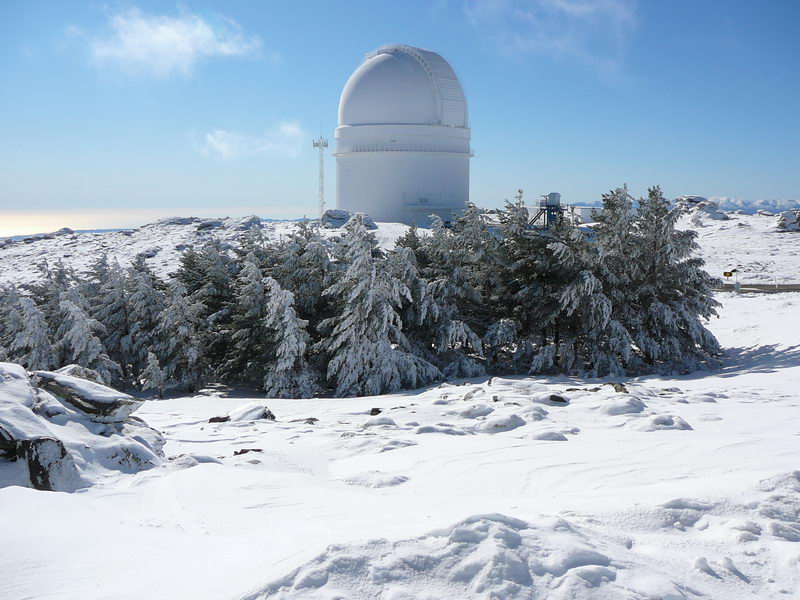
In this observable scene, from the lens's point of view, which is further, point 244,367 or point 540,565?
point 244,367

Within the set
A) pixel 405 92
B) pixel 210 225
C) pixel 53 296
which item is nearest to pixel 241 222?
pixel 210 225

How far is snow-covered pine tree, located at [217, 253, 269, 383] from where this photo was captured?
18734 mm

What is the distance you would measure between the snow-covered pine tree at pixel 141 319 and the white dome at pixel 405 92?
31890 mm

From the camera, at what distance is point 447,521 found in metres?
5.14

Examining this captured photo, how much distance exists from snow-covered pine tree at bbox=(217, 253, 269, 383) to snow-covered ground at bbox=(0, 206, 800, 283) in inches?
696

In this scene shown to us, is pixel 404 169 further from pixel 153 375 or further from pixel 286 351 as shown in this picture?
pixel 286 351

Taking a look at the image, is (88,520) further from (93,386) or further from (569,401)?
(569,401)

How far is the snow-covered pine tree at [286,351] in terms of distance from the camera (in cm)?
1762

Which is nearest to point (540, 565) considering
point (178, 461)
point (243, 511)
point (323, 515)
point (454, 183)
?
point (323, 515)

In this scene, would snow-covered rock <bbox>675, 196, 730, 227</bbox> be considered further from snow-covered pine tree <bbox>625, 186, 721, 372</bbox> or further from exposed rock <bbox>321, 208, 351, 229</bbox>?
snow-covered pine tree <bbox>625, 186, 721, 372</bbox>

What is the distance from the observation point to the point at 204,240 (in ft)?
145

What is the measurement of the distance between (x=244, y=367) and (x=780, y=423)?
46.7ft

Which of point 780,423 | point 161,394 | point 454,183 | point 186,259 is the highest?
point 454,183

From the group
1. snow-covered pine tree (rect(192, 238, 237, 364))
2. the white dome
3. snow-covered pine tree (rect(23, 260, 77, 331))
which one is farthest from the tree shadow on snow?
the white dome
